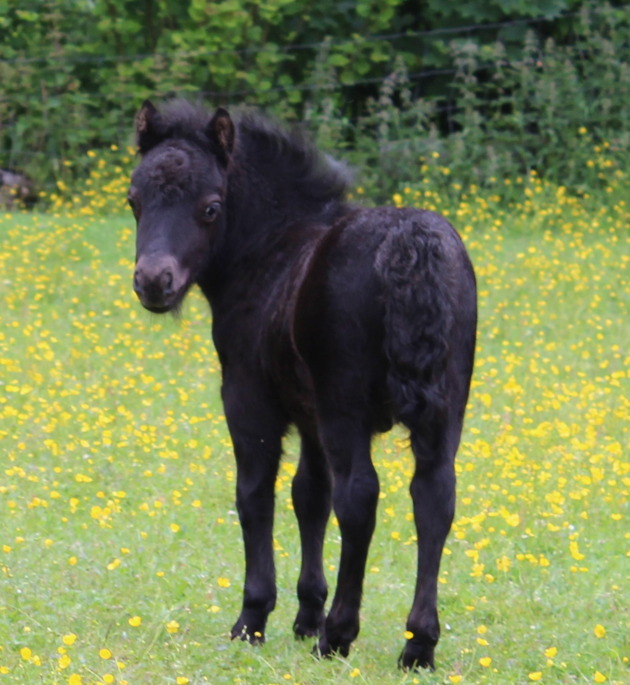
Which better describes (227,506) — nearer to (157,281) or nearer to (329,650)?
(329,650)

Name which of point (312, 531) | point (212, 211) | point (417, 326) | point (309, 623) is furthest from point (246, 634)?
point (212, 211)

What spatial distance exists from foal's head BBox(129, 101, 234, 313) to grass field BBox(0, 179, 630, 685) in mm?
548

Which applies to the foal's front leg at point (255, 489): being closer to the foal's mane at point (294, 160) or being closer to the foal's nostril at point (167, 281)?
the foal's nostril at point (167, 281)

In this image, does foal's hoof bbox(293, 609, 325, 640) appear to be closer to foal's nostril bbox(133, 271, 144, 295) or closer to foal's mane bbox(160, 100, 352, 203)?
foal's nostril bbox(133, 271, 144, 295)

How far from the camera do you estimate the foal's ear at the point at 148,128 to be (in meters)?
4.77

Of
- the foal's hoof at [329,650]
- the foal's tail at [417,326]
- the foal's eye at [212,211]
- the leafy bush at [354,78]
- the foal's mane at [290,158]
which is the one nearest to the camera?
the foal's tail at [417,326]

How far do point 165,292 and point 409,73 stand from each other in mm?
11751

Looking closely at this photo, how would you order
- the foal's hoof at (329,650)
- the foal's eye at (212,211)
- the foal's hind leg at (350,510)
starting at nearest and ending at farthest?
1. the foal's hind leg at (350,510)
2. the foal's hoof at (329,650)
3. the foal's eye at (212,211)

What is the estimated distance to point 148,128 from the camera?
4.78 m

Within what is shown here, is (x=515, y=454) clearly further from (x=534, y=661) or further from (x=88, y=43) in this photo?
(x=88, y=43)

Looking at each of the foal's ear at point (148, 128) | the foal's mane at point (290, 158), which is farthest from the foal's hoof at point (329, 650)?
the foal's ear at point (148, 128)

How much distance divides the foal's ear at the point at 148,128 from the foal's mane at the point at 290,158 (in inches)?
10.7

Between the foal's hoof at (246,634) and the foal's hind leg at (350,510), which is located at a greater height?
the foal's hind leg at (350,510)

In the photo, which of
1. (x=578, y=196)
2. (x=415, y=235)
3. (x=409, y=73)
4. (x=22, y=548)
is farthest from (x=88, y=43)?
(x=415, y=235)
